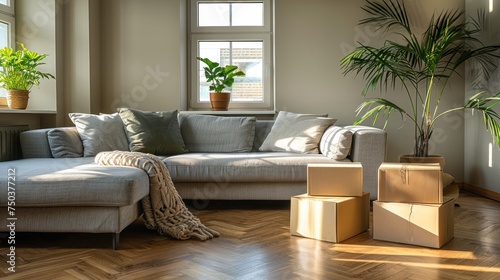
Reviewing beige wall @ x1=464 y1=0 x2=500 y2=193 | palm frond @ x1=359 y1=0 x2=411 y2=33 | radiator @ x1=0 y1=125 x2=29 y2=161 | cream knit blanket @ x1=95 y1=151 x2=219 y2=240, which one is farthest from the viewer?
palm frond @ x1=359 y1=0 x2=411 y2=33

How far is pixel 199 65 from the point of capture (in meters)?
4.95

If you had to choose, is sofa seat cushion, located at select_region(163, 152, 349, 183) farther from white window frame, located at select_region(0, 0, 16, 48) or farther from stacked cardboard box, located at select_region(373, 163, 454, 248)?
white window frame, located at select_region(0, 0, 16, 48)

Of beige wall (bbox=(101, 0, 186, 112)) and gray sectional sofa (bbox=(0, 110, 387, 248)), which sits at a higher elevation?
beige wall (bbox=(101, 0, 186, 112))

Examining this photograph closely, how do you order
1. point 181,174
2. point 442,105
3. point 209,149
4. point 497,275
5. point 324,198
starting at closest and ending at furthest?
1. point 497,275
2. point 324,198
3. point 181,174
4. point 209,149
5. point 442,105

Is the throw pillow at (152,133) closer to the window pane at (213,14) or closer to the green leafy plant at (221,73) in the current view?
the green leafy plant at (221,73)

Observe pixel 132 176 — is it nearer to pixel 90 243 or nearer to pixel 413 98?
pixel 90 243

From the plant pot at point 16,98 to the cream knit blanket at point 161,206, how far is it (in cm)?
147

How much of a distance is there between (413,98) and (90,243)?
3265 mm

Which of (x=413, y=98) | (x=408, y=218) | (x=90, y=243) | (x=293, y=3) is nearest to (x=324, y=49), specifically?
(x=293, y=3)

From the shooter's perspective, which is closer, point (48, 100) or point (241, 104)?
point (48, 100)

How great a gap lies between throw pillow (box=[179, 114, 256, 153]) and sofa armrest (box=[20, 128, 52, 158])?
3.64 feet

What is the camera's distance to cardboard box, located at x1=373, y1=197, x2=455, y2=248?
8.34 feet

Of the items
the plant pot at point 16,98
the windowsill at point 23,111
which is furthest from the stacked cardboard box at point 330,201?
the plant pot at point 16,98

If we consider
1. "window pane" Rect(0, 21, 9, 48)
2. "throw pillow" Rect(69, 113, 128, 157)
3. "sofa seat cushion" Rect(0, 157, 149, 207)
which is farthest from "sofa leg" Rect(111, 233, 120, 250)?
"window pane" Rect(0, 21, 9, 48)
